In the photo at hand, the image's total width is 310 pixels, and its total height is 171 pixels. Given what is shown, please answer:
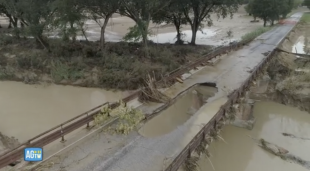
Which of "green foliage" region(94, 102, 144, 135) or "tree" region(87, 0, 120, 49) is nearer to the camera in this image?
"green foliage" region(94, 102, 144, 135)

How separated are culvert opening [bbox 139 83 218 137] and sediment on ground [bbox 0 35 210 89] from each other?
529cm

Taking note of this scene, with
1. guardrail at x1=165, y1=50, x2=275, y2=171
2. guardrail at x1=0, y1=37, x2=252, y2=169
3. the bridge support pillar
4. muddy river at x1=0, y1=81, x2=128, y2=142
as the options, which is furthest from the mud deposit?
muddy river at x1=0, y1=81, x2=128, y2=142

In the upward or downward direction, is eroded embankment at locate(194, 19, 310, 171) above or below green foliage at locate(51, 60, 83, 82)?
below

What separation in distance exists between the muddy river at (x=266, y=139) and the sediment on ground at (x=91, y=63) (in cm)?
786

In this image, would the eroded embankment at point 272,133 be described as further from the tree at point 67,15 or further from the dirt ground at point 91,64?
the tree at point 67,15

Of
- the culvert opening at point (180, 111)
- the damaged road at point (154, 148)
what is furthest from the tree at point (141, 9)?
the culvert opening at point (180, 111)

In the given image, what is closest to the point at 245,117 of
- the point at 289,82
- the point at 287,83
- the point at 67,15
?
the point at 287,83

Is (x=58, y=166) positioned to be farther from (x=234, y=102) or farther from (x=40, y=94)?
(x=40, y=94)

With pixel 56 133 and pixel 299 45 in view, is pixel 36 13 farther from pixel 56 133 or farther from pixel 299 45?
pixel 299 45

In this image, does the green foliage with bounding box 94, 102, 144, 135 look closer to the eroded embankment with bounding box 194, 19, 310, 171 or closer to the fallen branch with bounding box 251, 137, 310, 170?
the eroded embankment with bounding box 194, 19, 310, 171

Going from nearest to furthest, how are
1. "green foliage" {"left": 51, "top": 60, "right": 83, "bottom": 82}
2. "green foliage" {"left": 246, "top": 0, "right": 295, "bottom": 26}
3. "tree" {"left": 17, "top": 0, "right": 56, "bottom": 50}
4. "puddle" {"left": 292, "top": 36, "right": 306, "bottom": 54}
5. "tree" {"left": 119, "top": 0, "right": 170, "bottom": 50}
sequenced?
"green foliage" {"left": 51, "top": 60, "right": 83, "bottom": 82}
"tree" {"left": 119, "top": 0, "right": 170, "bottom": 50}
"tree" {"left": 17, "top": 0, "right": 56, "bottom": 50}
"puddle" {"left": 292, "top": 36, "right": 306, "bottom": 54}
"green foliage" {"left": 246, "top": 0, "right": 295, "bottom": 26}
